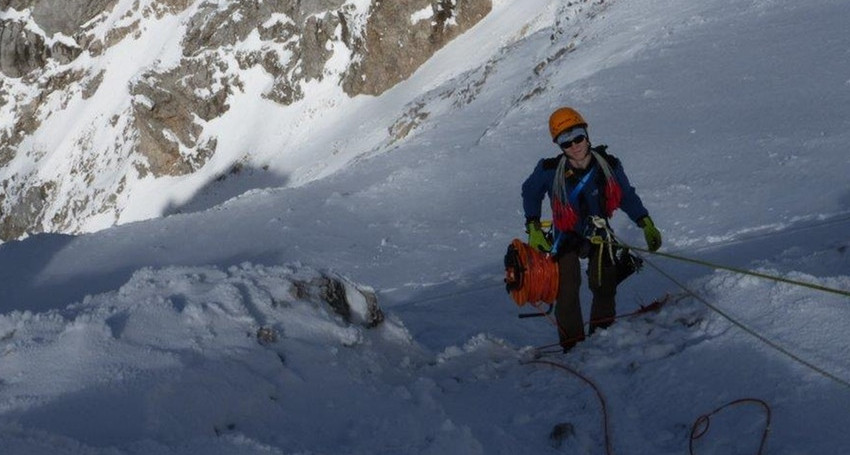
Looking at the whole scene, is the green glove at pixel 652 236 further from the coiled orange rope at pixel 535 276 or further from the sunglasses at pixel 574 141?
the sunglasses at pixel 574 141

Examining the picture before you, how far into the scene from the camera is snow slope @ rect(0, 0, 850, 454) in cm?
412

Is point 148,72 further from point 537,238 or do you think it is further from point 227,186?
point 537,238

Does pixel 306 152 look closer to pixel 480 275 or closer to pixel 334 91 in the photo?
pixel 334 91

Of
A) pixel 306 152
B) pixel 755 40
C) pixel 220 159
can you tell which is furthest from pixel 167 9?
pixel 755 40

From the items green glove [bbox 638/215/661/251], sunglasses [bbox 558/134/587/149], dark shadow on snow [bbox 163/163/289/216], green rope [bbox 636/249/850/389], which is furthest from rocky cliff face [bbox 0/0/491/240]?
green rope [bbox 636/249/850/389]

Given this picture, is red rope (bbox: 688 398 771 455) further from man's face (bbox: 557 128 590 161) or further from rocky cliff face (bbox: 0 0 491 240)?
rocky cliff face (bbox: 0 0 491 240)

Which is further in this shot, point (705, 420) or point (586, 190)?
point (586, 190)

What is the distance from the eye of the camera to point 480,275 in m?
9.66

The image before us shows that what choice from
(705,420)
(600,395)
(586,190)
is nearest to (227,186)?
(586,190)

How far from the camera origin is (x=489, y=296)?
27.5ft

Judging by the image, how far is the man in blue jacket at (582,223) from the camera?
5.89 meters

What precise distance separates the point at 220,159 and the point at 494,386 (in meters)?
36.3

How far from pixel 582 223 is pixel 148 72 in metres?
40.0

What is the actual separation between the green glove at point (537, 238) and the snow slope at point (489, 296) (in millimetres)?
689
